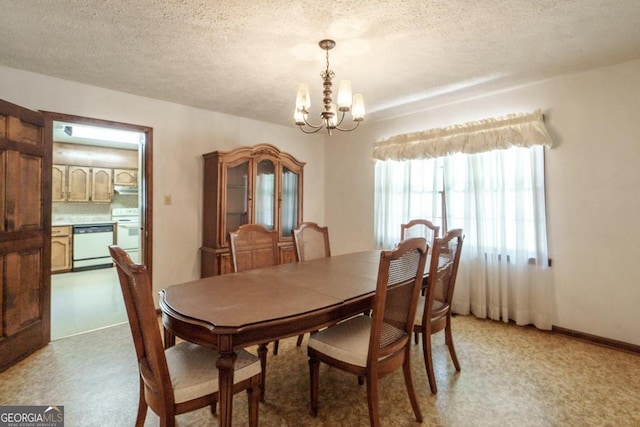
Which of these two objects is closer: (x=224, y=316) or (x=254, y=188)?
(x=224, y=316)

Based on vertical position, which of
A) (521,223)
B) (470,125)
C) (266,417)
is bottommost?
(266,417)

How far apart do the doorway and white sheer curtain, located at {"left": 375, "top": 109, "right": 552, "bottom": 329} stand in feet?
9.81

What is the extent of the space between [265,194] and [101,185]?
3916 mm

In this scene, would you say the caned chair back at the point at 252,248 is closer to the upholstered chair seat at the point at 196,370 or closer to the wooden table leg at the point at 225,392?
the upholstered chair seat at the point at 196,370

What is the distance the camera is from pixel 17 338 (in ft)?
7.51

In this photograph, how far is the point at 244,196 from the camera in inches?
141

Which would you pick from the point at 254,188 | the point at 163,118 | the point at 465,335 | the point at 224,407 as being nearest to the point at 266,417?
the point at 224,407

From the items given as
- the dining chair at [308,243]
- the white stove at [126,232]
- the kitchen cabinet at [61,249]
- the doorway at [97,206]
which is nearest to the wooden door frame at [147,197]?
the doorway at [97,206]

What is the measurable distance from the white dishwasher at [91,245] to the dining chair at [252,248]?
416 centimetres

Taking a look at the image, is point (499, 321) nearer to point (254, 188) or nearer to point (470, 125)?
point (470, 125)

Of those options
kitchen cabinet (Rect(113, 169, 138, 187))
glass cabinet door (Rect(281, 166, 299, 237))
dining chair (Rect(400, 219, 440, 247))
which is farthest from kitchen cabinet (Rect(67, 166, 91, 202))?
dining chair (Rect(400, 219, 440, 247))

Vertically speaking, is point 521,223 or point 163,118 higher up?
point 163,118

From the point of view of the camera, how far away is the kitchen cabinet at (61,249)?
197 inches

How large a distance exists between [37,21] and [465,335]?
12.9ft
